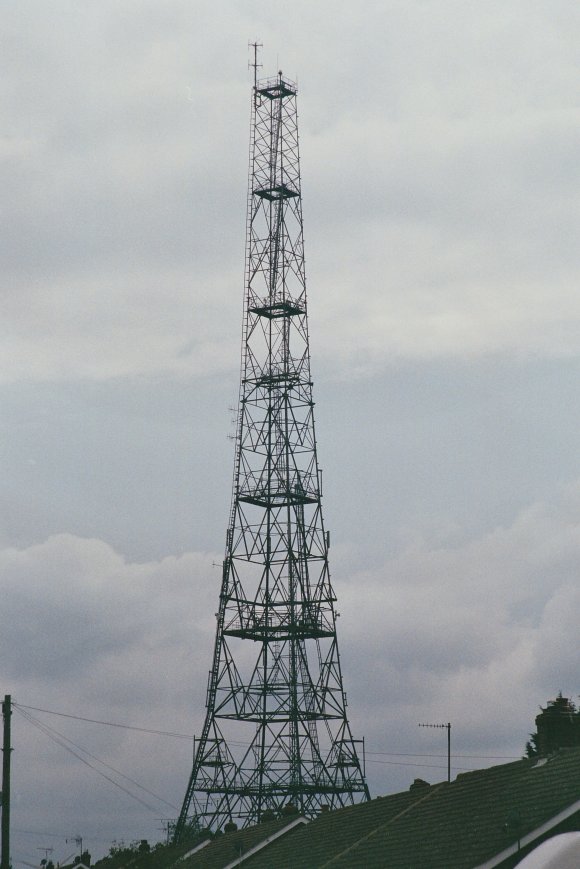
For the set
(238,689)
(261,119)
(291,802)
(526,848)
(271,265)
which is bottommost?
(526,848)

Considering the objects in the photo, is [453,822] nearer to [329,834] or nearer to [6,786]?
[329,834]

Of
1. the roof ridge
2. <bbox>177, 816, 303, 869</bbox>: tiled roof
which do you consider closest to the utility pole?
<bbox>177, 816, 303, 869</bbox>: tiled roof

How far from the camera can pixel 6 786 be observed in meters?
54.1

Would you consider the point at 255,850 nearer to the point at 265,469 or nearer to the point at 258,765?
the point at 258,765

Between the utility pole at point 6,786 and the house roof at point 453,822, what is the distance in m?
9.61

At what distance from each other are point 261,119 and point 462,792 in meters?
44.7

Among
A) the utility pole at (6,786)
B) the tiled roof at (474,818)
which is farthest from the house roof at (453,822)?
the utility pole at (6,786)

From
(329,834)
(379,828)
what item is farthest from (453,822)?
(329,834)

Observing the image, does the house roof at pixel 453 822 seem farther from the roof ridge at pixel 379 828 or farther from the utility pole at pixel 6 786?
the utility pole at pixel 6 786

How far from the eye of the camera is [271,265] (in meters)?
76.6

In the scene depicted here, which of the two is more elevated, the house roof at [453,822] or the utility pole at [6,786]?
the utility pole at [6,786]

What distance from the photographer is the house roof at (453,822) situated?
33.6m

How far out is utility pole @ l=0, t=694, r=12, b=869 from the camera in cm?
5325

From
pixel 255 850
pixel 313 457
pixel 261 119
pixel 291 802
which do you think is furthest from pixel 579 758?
pixel 261 119
